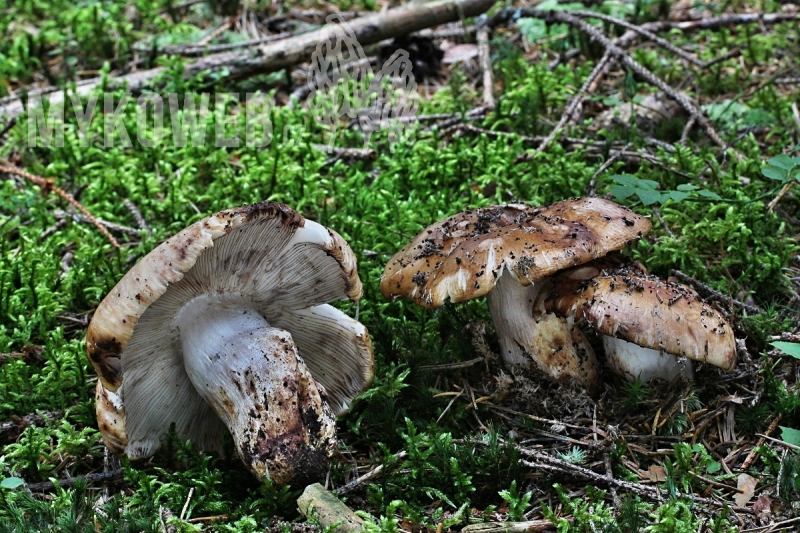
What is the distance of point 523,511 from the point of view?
219 cm

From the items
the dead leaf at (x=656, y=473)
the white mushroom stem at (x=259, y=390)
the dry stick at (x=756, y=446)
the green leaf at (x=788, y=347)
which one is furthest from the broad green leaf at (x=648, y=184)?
the white mushroom stem at (x=259, y=390)

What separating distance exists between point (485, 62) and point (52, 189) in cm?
287

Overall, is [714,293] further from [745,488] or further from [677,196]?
[745,488]

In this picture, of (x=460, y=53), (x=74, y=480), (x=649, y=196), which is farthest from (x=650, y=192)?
(x=460, y=53)

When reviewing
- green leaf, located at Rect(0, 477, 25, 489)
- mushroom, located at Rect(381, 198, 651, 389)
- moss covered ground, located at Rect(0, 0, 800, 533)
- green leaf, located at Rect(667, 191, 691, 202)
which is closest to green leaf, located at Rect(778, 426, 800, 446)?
moss covered ground, located at Rect(0, 0, 800, 533)

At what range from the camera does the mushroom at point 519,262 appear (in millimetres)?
2203

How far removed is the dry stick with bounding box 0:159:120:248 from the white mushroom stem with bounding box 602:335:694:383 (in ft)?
7.74

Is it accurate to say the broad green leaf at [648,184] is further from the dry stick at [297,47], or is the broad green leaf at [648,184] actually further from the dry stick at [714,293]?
the dry stick at [297,47]

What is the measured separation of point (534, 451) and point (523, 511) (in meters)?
0.20

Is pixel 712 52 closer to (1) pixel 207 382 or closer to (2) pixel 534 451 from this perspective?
(2) pixel 534 451

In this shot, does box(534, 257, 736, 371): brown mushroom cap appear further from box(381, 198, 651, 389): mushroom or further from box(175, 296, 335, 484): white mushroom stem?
box(175, 296, 335, 484): white mushroom stem

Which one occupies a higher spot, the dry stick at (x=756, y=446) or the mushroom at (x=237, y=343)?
the mushroom at (x=237, y=343)

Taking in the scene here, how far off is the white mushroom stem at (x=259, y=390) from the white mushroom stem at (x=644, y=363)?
39.6 inches

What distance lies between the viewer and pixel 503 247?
7.35 feet
